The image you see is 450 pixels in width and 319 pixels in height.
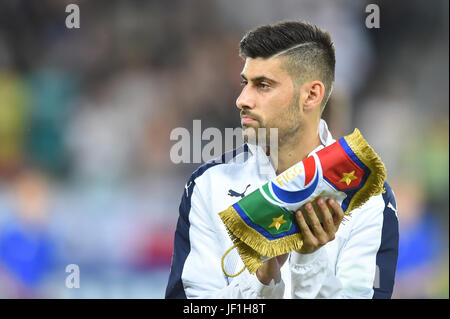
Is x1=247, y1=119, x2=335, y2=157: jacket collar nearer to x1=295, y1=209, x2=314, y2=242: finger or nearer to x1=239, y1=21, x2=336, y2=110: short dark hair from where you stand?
x1=239, y1=21, x2=336, y2=110: short dark hair

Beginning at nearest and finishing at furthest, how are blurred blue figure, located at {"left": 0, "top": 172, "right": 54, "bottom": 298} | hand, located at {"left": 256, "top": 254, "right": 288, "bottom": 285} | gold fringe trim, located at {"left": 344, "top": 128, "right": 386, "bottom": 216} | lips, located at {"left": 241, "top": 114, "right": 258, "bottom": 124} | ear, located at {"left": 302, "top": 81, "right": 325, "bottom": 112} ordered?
1. gold fringe trim, located at {"left": 344, "top": 128, "right": 386, "bottom": 216}
2. hand, located at {"left": 256, "top": 254, "right": 288, "bottom": 285}
3. lips, located at {"left": 241, "top": 114, "right": 258, "bottom": 124}
4. ear, located at {"left": 302, "top": 81, "right": 325, "bottom": 112}
5. blurred blue figure, located at {"left": 0, "top": 172, "right": 54, "bottom": 298}

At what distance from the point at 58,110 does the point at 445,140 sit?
3.03m

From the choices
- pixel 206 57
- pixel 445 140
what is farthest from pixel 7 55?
pixel 445 140

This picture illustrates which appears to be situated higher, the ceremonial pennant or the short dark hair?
the short dark hair

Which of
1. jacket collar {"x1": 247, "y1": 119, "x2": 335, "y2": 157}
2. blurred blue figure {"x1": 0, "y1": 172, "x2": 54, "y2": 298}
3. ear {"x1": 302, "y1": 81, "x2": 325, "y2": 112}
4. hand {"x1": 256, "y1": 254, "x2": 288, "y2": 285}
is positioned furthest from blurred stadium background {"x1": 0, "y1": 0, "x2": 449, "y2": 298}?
hand {"x1": 256, "y1": 254, "x2": 288, "y2": 285}

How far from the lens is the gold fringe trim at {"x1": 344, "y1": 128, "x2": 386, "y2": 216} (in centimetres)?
180

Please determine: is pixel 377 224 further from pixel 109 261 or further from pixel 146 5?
pixel 146 5

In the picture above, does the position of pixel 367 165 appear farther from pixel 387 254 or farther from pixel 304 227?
pixel 387 254

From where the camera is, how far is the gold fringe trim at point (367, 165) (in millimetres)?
1804

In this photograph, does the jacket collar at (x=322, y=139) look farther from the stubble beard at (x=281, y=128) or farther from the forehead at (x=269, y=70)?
the forehead at (x=269, y=70)

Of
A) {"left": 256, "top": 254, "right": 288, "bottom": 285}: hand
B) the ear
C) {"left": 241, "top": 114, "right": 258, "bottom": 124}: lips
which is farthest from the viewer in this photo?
the ear

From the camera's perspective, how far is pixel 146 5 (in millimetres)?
4809

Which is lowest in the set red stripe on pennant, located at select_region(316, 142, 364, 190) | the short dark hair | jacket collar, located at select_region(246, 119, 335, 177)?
red stripe on pennant, located at select_region(316, 142, 364, 190)

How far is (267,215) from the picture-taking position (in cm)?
188
